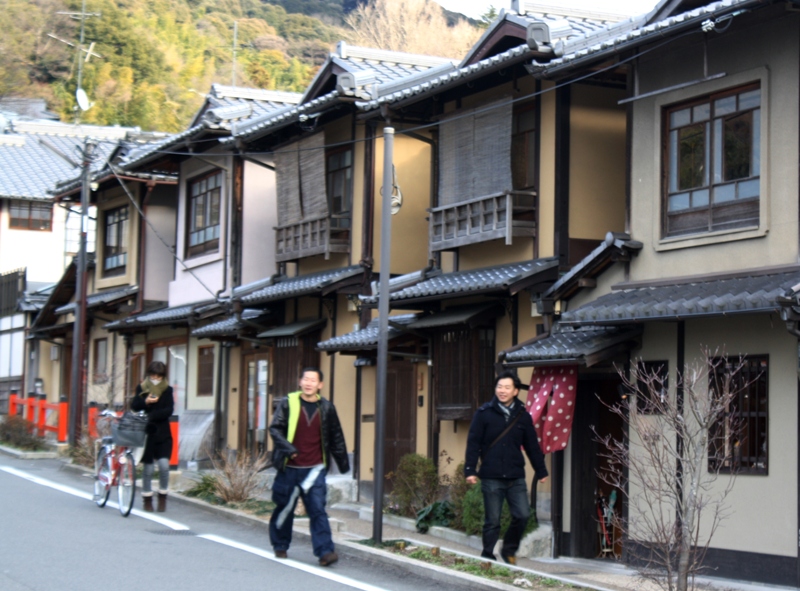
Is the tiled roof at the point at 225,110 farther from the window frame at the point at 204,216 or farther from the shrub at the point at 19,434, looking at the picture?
the shrub at the point at 19,434

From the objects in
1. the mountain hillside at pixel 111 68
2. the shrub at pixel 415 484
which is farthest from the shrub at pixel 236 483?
the mountain hillside at pixel 111 68

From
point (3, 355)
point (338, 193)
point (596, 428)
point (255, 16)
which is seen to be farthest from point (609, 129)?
point (255, 16)

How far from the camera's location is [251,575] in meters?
11.0

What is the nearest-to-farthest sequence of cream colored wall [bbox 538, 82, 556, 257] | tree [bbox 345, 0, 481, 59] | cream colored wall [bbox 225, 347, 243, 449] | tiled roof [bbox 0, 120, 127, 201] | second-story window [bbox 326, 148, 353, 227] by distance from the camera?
cream colored wall [bbox 538, 82, 556, 257]
second-story window [bbox 326, 148, 353, 227]
cream colored wall [bbox 225, 347, 243, 449]
tiled roof [bbox 0, 120, 127, 201]
tree [bbox 345, 0, 481, 59]

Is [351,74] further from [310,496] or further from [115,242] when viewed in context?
[115,242]

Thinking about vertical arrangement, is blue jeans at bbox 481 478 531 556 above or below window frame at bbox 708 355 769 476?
below

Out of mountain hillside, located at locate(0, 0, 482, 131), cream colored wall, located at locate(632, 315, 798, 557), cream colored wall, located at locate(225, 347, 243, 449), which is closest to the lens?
cream colored wall, located at locate(632, 315, 798, 557)

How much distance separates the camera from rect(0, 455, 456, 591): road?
34.1ft

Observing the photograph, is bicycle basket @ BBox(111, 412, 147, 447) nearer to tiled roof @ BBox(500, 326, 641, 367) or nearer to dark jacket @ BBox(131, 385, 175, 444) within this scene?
dark jacket @ BBox(131, 385, 175, 444)

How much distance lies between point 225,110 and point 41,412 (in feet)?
31.2

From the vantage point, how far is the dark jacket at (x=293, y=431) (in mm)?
11742

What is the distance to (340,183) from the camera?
22.0m

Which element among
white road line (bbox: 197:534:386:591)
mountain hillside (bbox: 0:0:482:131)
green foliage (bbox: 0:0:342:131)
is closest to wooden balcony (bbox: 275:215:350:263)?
white road line (bbox: 197:534:386:591)

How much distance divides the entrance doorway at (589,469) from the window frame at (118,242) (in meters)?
19.1
